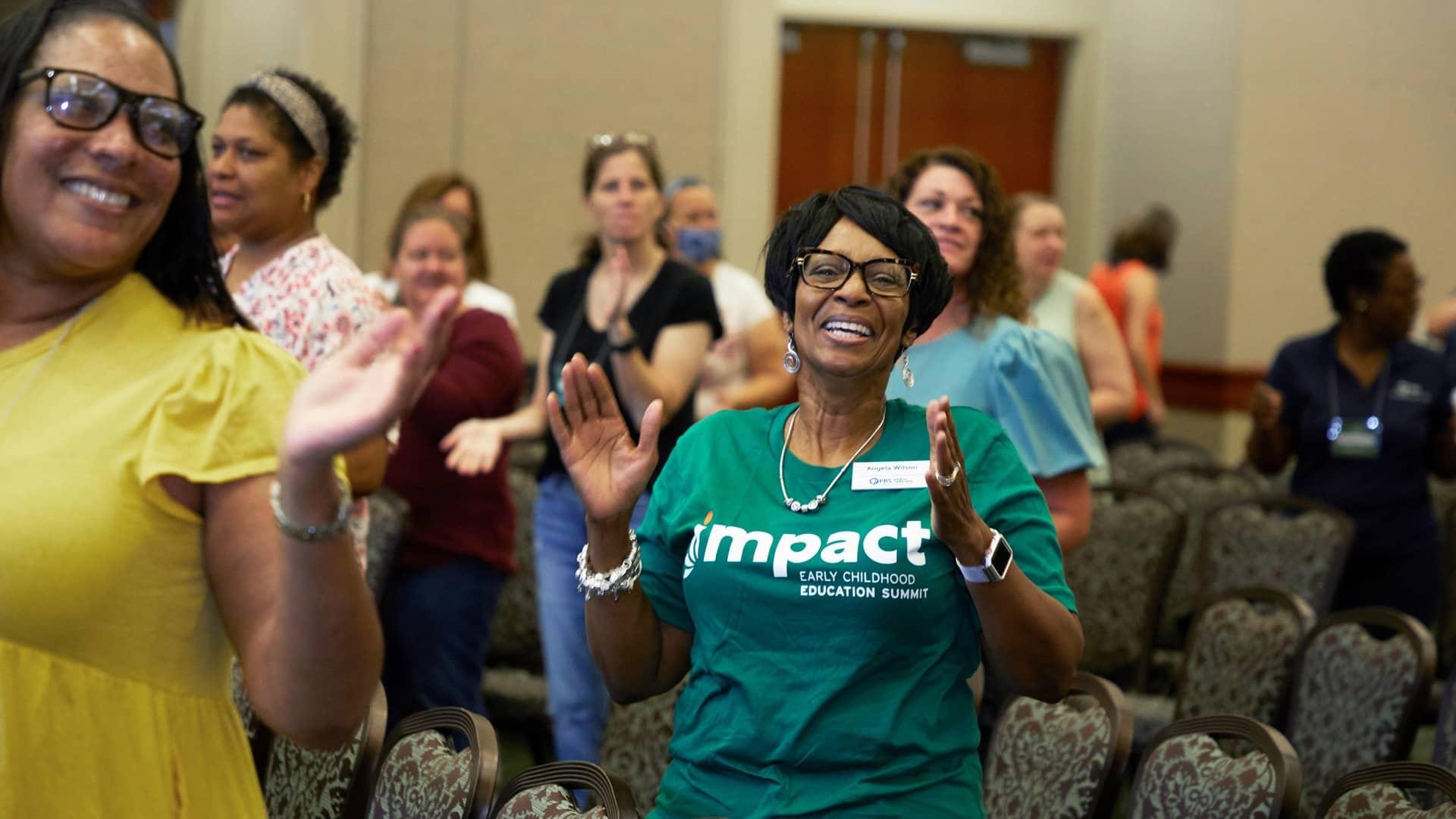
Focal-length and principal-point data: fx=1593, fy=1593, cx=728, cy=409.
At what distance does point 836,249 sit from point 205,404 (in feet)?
3.44

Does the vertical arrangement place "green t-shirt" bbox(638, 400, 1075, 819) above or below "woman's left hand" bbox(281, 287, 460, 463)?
below

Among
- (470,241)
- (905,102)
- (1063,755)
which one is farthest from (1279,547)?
(905,102)

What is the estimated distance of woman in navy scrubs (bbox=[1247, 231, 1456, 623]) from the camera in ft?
15.1

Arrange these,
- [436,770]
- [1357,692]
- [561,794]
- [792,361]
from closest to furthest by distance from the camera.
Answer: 1. [561,794]
2. [436,770]
3. [792,361]
4. [1357,692]

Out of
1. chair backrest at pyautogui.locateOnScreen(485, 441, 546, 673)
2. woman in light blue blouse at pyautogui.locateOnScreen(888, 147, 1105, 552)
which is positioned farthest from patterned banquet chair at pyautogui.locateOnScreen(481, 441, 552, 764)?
woman in light blue blouse at pyautogui.locateOnScreen(888, 147, 1105, 552)

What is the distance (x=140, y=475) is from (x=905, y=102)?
27.0ft

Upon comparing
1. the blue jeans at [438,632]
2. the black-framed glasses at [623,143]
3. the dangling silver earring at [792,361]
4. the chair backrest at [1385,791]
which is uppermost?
the black-framed glasses at [623,143]

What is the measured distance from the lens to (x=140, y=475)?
4.50 feet

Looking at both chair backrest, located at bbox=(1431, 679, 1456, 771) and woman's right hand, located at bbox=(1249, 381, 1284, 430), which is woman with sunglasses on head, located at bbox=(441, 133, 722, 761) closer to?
chair backrest, located at bbox=(1431, 679, 1456, 771)

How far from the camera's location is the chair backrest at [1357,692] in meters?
3.06

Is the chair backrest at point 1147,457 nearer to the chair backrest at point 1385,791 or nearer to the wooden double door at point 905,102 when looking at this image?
the wooden double door at point 905,102

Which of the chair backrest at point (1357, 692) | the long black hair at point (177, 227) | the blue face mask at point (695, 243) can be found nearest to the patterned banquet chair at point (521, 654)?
the blue face mask at point (695, 243)

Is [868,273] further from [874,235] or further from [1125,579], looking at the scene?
[1125,579]

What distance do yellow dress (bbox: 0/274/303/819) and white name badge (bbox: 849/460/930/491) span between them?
2.87 ft
